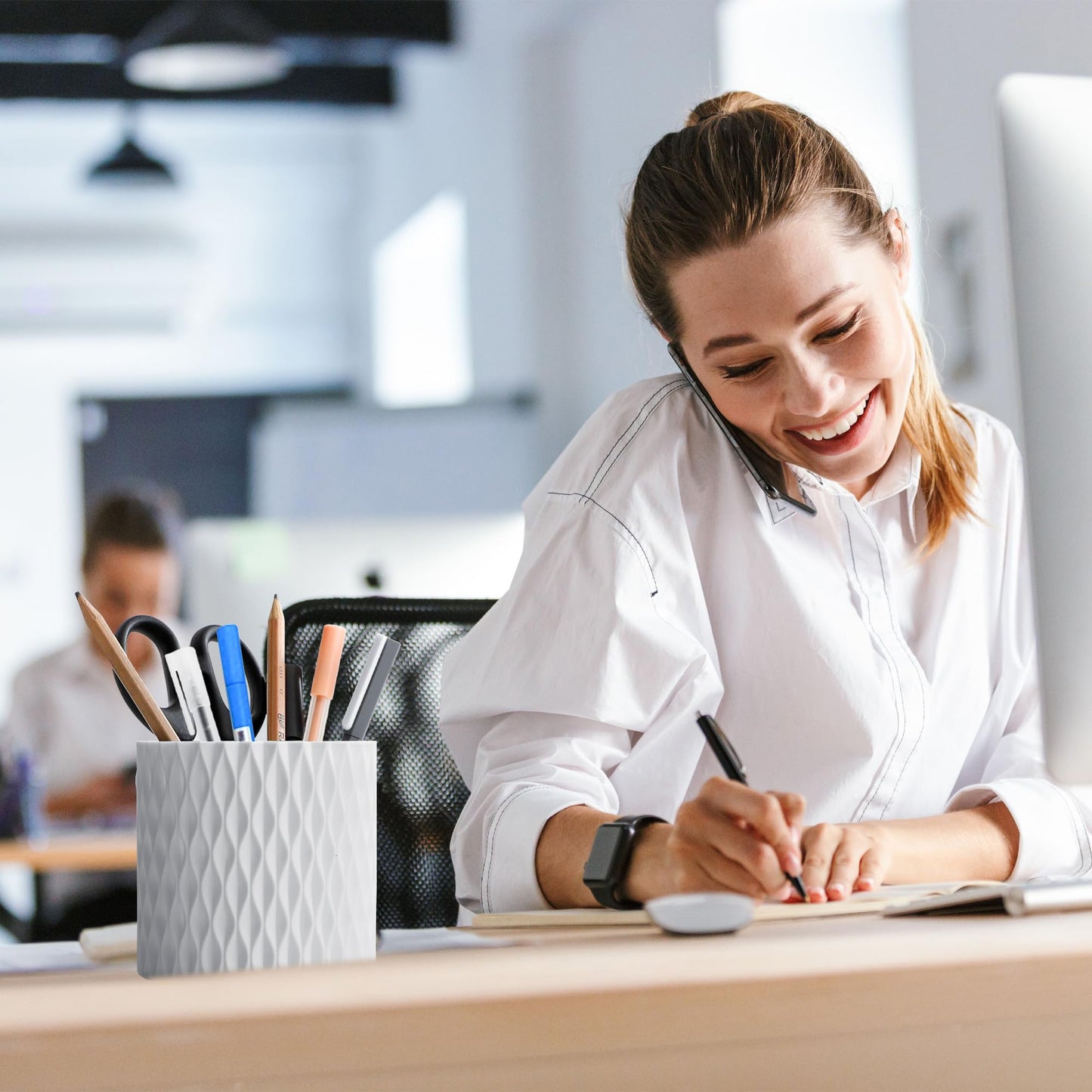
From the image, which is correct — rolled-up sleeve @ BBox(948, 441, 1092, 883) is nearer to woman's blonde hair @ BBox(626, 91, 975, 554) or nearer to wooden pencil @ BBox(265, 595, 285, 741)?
woman's blonde hair @ BBox(626, 91, 975, 554)

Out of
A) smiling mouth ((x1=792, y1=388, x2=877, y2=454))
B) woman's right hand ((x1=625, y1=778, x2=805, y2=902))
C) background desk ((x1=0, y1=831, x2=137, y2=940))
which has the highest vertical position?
smiling mouth ((x1=792, y1=388, x2=877, y2=454))

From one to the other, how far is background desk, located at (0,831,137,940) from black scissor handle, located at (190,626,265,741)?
6.47 ft

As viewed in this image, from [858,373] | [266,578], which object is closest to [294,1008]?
[858,373]

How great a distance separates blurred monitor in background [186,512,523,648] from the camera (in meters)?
2.34

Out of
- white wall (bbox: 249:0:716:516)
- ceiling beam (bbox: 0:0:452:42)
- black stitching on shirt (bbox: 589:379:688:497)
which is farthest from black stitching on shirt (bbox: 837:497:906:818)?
ceiling beam (bbox: 0:0:452:42)

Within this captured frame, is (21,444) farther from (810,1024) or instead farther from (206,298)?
(810,1024)

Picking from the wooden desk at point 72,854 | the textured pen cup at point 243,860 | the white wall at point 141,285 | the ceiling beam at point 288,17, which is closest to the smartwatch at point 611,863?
the textured pen cup at point 243,860

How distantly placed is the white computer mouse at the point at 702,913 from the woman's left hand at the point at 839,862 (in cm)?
22

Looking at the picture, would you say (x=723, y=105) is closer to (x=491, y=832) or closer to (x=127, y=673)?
(x=491, y=832)

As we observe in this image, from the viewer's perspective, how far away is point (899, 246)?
47.3 inches

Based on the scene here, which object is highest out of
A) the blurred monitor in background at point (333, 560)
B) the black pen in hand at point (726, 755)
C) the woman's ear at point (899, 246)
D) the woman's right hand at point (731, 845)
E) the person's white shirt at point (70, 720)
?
the woman's ear at point (899, 246)

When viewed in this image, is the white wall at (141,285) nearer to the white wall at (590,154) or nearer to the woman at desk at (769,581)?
the white wall at (590,154)

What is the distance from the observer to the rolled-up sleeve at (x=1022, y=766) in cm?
100

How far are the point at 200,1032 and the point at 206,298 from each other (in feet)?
23.7
